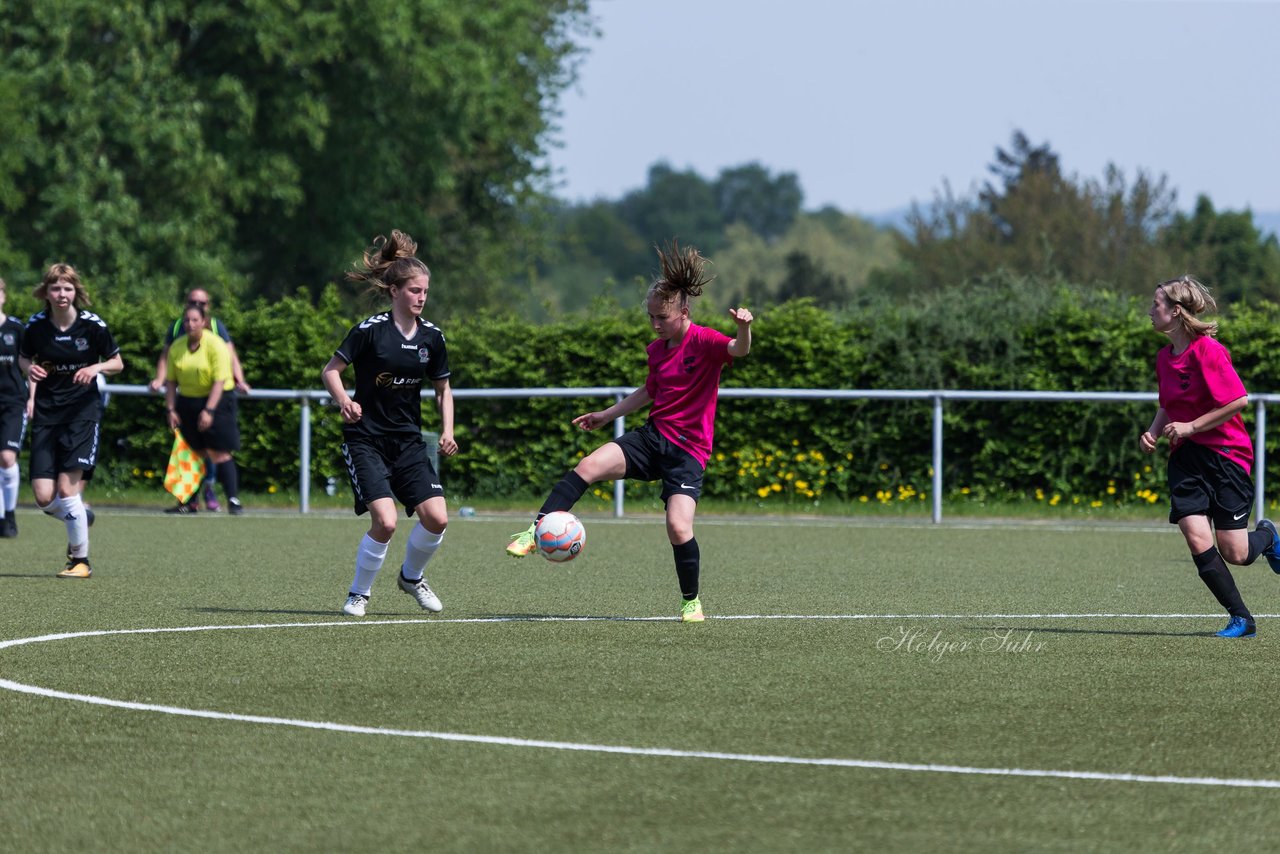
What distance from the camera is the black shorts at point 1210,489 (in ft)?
29.2

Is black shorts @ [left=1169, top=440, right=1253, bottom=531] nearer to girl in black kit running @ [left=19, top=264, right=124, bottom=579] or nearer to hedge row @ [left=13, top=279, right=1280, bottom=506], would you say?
girl in black kit running @ [left=19, top=264, right=124, bottom=579]

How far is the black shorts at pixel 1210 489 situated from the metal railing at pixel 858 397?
24.8 feet

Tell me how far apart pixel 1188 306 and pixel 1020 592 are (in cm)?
285

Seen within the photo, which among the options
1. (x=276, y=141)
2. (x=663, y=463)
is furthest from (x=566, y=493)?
(x=276, y=141)

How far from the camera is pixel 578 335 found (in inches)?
796

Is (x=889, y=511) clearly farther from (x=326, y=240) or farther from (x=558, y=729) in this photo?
(x=326, y=240)

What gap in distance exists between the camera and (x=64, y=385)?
12.2 meters

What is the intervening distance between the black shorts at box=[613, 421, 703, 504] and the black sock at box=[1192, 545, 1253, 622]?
247 centimetres

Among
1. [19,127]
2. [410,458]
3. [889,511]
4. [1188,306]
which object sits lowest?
[889,511]

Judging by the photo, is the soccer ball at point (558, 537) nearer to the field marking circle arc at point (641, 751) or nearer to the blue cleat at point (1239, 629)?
the field marking circle arc at point (641, 751)

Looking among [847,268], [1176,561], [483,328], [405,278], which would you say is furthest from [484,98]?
[847,268]

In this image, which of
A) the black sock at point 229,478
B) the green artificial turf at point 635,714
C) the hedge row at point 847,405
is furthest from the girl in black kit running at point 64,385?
the hedge row at point 847,405

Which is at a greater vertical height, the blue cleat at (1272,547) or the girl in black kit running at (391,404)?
the girl in black kit running at (391,404)

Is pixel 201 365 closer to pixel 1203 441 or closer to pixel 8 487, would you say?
pixel 8 487
